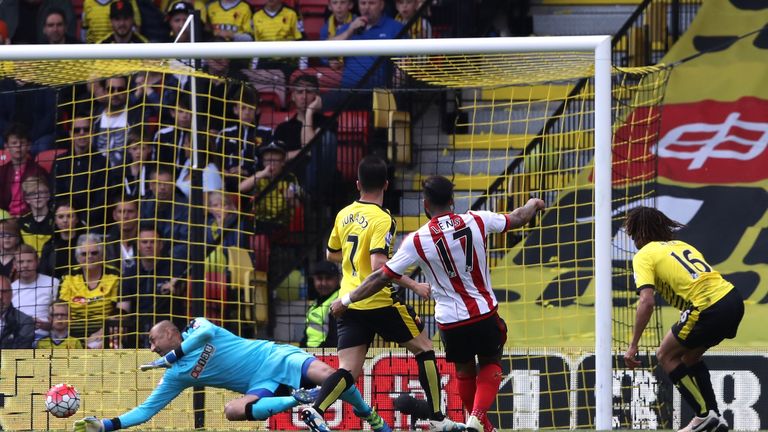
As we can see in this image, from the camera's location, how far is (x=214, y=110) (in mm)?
13359

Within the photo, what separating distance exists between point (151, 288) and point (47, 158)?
1.87 metres

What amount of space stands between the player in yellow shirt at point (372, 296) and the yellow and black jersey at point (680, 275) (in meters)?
1.52

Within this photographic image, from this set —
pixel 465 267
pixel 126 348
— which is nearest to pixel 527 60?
pixel 465 267

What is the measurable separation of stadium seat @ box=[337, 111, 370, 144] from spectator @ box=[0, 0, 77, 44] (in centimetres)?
340

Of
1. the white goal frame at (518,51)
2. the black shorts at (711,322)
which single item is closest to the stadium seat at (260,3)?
the white goal frame at (518,51)

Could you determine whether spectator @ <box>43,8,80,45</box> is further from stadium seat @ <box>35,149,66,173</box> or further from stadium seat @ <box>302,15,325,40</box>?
stadium seat @ <box>302,15,325,40</box>

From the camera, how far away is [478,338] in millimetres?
8578

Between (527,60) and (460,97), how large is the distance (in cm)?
308

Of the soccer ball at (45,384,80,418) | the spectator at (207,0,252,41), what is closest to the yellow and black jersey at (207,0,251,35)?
the spectator at (207,0,252,41)

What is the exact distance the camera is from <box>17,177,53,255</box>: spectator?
12445mm

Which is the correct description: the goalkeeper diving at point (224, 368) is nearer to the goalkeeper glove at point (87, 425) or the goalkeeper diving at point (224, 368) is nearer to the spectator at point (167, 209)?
the goalkeeper glove at point (87, 425)

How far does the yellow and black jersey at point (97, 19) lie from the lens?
1460 centimetres

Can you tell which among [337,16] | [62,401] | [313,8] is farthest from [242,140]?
[62,401]

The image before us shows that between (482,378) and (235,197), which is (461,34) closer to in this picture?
(235,197)
